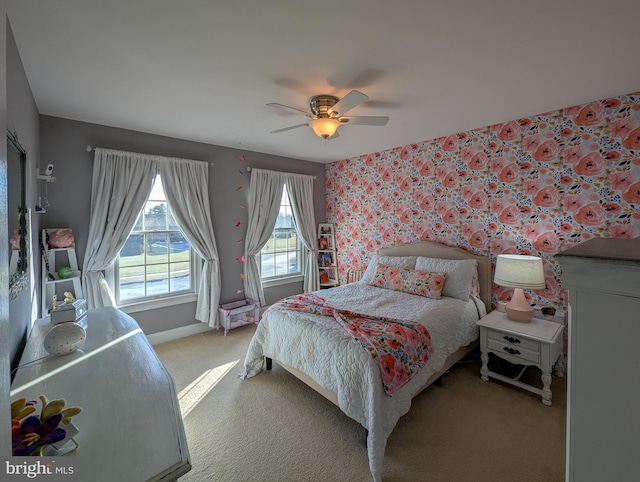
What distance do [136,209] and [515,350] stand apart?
13.1ft

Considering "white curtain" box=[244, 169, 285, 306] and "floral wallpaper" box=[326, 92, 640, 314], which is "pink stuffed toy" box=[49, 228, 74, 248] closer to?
"white curtain" box=[244, 169, 285, 306]

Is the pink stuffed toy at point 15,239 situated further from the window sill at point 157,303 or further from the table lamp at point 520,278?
the table lamp at point 520,278

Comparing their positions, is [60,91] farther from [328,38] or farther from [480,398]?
[480,398]

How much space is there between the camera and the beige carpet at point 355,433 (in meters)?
1.71

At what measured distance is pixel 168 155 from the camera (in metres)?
3.40

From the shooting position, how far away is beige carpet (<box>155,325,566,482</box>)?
171 cm

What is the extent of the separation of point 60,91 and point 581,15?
337 cm

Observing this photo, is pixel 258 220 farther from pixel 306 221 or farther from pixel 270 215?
pixel 306 221

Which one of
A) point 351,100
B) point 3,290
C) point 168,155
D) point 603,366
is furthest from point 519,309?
point 168,155

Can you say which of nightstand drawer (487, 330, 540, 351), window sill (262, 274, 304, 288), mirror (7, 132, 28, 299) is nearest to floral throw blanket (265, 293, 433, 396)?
nightstand drawer (487, 330, 540, 351)

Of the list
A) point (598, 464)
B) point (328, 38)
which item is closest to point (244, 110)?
point (328, 38)

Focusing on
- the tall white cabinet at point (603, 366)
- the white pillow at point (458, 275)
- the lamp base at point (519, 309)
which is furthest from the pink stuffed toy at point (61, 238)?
the lamp base at point (519, 309)

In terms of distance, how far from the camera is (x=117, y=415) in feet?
3.34

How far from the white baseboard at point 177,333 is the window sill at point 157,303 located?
323mm
